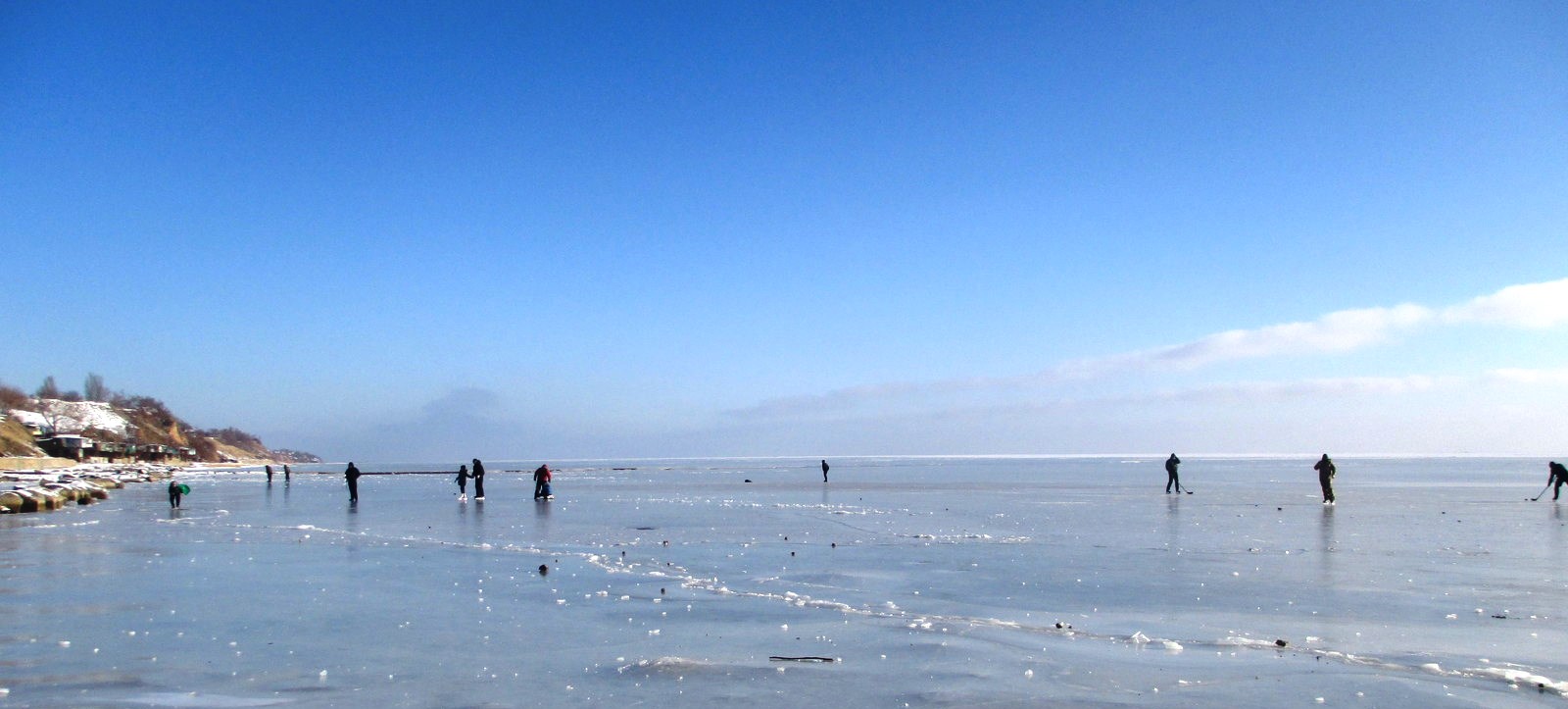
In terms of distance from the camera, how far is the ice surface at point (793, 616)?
745cm

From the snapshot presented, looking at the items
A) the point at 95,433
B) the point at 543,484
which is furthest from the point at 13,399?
the point at 543,484

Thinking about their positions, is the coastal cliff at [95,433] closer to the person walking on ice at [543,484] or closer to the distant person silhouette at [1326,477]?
the person walking on ice at [543,484]

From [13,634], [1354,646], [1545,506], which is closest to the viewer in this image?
[1354,646]

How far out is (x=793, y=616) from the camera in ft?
35.0

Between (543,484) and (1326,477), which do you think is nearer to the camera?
(1326,477)

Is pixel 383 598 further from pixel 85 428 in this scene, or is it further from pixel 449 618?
pixel 85 428

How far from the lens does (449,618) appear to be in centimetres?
1050

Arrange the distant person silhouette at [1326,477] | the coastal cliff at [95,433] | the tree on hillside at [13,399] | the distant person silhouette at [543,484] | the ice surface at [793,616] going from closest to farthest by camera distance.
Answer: the ice surface at [793,616]
the distant person silhouette at [1326,477]
the distant person silhouette at [543,484]
the coastal cliff at [95,433]
the tree on hillside at [13,399]

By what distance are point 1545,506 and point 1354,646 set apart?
27533 millimetres

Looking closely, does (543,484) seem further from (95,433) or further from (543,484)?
(95,433)

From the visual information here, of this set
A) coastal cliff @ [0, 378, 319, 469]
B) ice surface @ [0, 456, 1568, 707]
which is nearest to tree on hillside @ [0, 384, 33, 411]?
coastal cliff @ [0, 378, 319, 469]

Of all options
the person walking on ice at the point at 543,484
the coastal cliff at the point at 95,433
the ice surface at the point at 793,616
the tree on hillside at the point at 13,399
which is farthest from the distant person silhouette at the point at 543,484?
the tree on hillside at the point at 13,399

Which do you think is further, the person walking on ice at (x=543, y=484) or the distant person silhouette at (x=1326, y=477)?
the person walking on ice at (x=543, y=484)

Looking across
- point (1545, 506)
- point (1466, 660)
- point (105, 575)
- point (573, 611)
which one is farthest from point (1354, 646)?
point (1545, 506)
